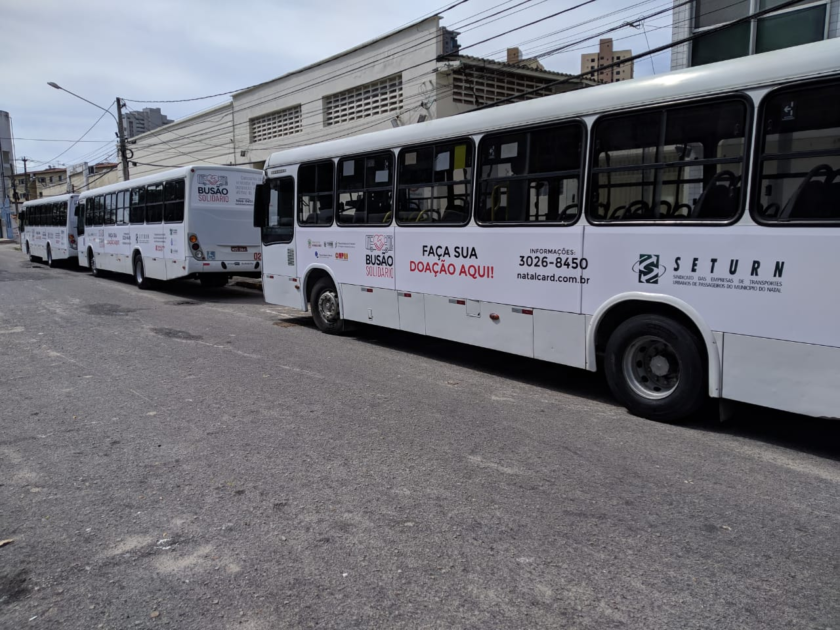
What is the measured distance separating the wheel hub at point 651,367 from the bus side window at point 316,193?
18.1ft

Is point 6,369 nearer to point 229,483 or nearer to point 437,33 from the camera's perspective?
point 229,483

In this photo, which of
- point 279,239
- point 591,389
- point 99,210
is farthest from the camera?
point 99,210

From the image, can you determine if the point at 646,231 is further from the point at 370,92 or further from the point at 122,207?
the point at 370,92

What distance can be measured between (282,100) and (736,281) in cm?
2393

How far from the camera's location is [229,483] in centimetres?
427

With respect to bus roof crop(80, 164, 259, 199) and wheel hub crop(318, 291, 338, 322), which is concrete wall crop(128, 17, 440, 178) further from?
wheel hub crop(318, 291, 338, 322)

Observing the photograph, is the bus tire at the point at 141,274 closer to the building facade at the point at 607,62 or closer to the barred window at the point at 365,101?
the barred window at the point at 365,101

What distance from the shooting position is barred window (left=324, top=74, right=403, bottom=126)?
20.4m

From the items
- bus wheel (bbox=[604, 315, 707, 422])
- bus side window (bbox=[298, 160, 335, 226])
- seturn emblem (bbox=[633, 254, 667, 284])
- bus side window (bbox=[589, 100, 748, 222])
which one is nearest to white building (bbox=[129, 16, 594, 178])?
bus side window (bbox=[298, 160, 335, 226])

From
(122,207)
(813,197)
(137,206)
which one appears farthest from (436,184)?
(122,207)

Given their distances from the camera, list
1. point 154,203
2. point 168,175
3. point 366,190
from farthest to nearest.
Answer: point 154,203, point 168,175, point 366,190

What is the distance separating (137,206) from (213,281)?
298 cm

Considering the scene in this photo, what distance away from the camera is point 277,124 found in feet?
87.5

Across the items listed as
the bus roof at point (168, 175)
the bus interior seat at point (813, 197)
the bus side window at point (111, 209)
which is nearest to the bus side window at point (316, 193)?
the bus roof at point (168, 175)
